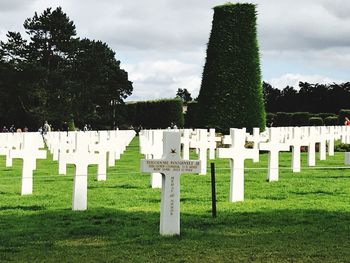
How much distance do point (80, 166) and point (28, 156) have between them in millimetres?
2421

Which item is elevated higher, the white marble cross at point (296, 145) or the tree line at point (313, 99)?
the tree line at point (313, 99)

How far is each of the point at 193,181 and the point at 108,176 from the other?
224cm

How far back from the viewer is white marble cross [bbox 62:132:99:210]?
34.1 ft

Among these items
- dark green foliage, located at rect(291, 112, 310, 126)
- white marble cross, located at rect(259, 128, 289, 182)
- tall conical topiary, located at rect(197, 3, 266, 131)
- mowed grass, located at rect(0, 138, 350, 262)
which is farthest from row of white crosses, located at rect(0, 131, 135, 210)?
dark green foliage, located at rect(291, 112, 310, 126)

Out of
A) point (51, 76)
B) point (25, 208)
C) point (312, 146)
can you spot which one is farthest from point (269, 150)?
point (51, 76)

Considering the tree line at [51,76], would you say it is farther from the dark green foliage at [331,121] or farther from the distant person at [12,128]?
the dark green foliage at [331,121]

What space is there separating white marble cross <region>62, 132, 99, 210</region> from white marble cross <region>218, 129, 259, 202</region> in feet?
7.12

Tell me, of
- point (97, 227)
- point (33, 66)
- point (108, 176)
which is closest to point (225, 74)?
point (108, 176)

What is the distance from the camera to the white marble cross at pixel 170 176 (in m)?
8.30

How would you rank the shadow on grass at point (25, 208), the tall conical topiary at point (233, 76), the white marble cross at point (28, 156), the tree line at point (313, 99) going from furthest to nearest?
the tree line at point (313, 99), the tall conical topiary at point (233, 76), the white marble cross at point (28, 156), the shadow on grass at point (25, 208)

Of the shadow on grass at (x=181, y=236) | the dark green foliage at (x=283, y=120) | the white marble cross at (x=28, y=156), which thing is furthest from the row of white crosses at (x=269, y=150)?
the dark green foliage at (x=283, y=120)

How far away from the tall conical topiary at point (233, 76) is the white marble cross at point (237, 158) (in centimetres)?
1763

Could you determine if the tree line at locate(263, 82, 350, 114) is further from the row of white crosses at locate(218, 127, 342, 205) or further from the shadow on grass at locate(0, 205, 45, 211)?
the shadow on grass at locate(0, 205, 45, 211)

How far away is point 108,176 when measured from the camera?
16.0m
